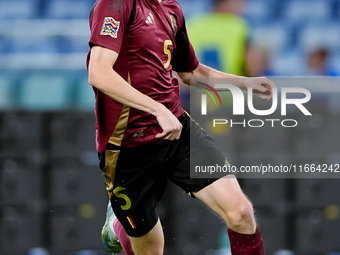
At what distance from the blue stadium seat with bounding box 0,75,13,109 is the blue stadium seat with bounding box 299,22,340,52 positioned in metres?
4.05

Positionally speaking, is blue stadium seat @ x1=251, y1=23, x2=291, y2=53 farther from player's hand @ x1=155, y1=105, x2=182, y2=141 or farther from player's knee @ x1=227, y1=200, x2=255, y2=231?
player's hand @ x1=155, y1=105, x2=182, y2=141

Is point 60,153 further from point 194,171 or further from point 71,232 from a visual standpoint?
point 194,171

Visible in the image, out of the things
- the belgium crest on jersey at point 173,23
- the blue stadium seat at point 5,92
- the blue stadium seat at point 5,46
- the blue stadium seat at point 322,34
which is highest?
the belgium crest on jersey at point 173,23

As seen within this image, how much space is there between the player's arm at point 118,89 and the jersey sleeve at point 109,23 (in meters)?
0.05

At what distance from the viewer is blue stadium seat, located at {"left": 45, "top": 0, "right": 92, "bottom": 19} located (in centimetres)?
722

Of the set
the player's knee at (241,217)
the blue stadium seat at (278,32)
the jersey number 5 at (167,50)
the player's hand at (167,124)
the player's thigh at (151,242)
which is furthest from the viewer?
the blue stadium seat at (278,32)

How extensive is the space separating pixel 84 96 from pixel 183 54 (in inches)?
57.4

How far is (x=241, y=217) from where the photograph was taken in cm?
248

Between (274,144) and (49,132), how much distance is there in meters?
1.71

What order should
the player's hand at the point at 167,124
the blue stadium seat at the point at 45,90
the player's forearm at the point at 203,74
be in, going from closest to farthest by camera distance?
the player's hand at the point at 167,124
the player's forearm at the point at 203,74
the blue stadium seat at the point at 45,90

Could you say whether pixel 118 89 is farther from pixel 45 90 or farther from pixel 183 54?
pixel 45 90

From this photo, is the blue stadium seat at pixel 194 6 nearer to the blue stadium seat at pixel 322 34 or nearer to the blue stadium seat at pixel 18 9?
the blue stadium seat at pixel 322 34

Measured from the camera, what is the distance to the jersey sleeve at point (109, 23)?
2.31 m

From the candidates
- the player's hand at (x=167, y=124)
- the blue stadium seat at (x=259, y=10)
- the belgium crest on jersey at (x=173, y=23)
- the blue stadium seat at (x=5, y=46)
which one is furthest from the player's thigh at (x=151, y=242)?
the blue stadium seat at (x=259, y=10)
